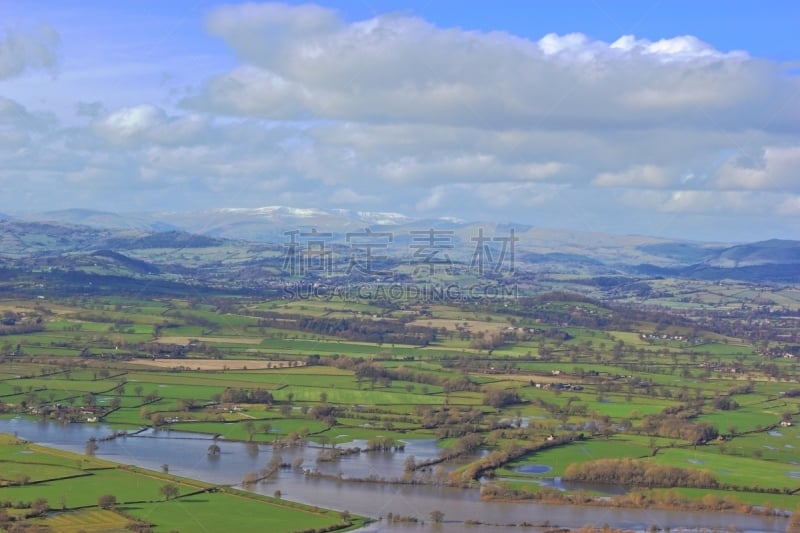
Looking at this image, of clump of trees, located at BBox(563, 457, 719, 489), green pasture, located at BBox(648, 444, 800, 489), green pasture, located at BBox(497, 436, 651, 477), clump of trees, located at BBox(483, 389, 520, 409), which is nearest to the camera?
clump of trees, located at BBox(563, 457, 719, 489)

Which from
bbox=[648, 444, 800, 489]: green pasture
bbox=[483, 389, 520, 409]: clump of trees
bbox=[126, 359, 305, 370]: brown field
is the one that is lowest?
bbox=[648, 444, 800, 489]: green pasture

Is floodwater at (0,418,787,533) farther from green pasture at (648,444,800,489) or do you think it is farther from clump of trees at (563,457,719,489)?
green pasture at (648,444,800,489)

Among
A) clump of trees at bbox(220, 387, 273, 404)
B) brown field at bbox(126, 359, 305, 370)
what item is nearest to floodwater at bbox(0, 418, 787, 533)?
clump of trees at bbox(220, 387, 273, 404)

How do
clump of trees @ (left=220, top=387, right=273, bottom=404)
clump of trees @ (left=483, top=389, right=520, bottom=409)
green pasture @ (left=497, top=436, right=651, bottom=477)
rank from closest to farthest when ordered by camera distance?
green pasture @ (left=497, top=436, right=651, bottom=477) → clump of trees @ (left=220, top=387, right=273, bottom=404) → clump of trees @ (left=483, top=389, right=520, bottom=409)

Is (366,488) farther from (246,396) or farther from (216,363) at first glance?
(216,363)

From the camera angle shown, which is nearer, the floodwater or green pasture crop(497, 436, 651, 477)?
the floodwater

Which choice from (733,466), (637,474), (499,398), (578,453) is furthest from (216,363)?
(733,466)
